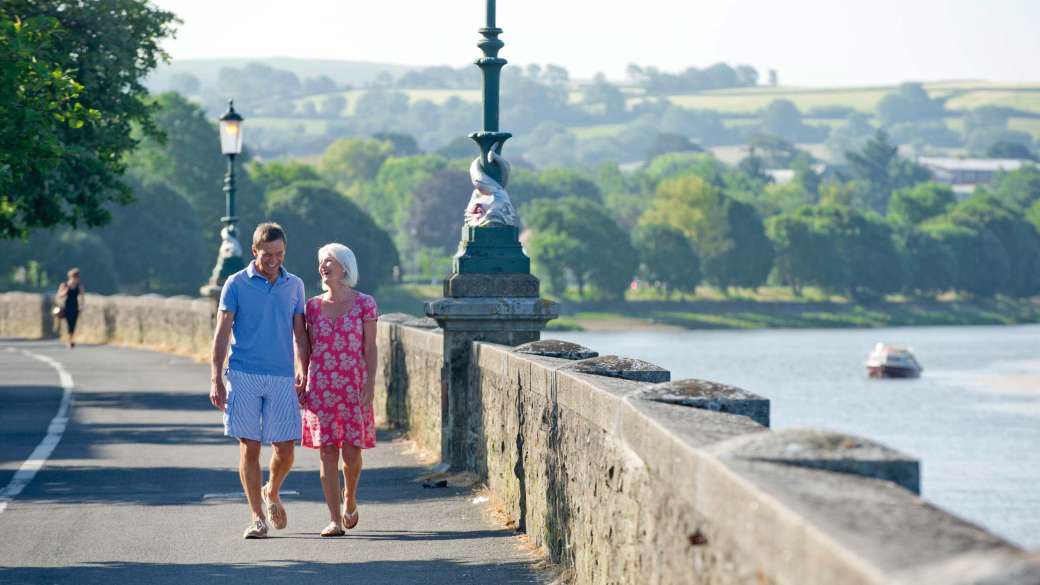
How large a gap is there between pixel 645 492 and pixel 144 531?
194 inches

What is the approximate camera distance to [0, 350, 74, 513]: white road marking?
13.1m

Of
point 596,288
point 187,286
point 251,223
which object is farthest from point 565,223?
point 187,286

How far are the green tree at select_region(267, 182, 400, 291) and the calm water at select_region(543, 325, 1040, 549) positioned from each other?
38.3ft

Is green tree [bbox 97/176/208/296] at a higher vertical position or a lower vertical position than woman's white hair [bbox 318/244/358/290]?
lower

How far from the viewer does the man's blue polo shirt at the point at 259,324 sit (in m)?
10.0

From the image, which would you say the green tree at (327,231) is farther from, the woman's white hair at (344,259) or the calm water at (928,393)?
the woman's white hair at (344,259)

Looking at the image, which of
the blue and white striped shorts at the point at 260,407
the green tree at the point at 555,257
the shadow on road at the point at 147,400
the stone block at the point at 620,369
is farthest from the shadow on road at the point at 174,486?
the green tree at the point at 555,257

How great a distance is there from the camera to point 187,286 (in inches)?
4028

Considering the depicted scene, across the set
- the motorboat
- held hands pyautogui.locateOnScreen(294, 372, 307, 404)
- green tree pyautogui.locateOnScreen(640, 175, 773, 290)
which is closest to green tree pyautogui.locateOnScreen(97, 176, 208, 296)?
the motorboat

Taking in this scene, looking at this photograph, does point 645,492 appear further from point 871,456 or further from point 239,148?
point 239,148

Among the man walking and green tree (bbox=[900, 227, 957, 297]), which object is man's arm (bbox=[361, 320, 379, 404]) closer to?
the man walking

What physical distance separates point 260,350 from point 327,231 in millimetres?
106608

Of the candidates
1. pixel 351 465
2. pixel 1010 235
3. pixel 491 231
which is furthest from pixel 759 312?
pixel 351 465

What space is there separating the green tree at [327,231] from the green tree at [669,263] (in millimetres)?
29492
